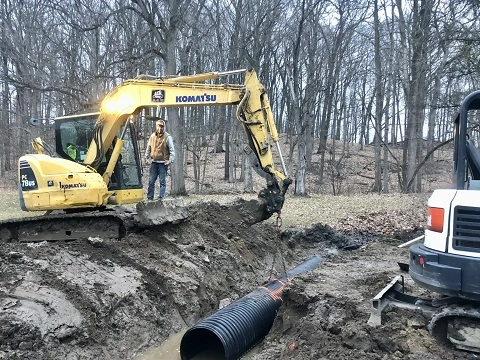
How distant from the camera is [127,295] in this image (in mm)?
6242

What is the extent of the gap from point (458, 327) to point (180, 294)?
404cm

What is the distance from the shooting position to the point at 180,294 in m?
6.84

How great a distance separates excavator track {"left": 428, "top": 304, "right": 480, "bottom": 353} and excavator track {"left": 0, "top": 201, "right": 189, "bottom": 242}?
17.2ft

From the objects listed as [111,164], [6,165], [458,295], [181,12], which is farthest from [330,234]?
[6,165]

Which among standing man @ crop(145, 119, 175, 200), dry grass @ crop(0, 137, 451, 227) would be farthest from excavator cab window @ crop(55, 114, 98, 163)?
dry grass @ crop(0, 137, 451, 227)

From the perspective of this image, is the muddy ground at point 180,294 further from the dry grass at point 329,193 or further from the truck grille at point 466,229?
the dry grass at point 329,193

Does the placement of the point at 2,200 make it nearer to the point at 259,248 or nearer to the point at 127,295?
the point at 259,248

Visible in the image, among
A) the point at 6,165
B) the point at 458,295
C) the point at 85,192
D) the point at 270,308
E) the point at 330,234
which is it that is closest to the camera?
the point at 458,295

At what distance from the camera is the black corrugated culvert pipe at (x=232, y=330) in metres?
5.06

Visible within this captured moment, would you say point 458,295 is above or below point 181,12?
below

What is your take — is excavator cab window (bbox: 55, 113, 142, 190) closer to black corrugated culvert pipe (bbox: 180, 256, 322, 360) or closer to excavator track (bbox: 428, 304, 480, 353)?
black corrugated culvert pipe (bbox: 180, 256, 322, 360)

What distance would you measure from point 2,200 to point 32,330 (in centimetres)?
1437

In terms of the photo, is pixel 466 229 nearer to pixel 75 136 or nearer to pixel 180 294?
pixel 180 294

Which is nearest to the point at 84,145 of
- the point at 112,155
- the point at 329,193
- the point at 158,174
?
the point at 112,155
